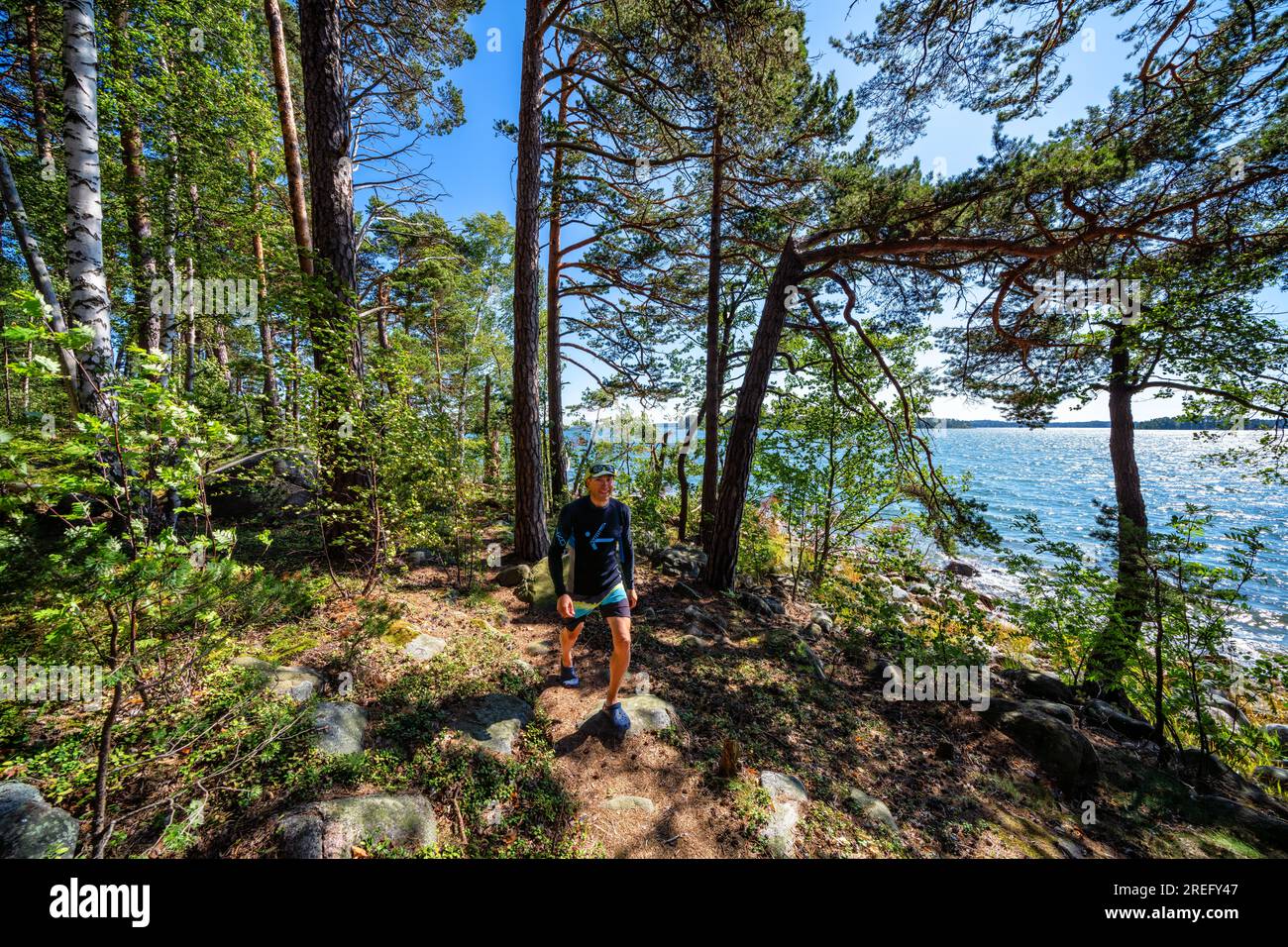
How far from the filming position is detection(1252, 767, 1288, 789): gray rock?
14.8 ft

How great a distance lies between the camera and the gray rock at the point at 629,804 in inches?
106

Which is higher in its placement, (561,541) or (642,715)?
(561,541)

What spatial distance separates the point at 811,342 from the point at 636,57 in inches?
233

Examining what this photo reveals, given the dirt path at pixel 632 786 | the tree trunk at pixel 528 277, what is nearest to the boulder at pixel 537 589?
the tree trunk at pixel 528 277

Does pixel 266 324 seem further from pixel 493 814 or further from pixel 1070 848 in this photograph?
pixel 1070 848

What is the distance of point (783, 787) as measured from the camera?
3033 mm

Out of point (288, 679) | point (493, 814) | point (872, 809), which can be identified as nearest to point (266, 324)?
point (288, 679)

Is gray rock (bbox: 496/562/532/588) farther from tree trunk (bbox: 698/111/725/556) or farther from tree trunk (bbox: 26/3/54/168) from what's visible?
tree trunk (bbox: 26/3/54/168)

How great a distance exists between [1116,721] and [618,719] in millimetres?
6685

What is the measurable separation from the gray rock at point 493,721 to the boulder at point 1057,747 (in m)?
5.05

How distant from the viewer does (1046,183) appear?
14.3 ft

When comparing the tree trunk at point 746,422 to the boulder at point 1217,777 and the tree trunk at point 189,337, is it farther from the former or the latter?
the tree trunk at point 189,337

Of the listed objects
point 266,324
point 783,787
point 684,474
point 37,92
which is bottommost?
point 783,787
